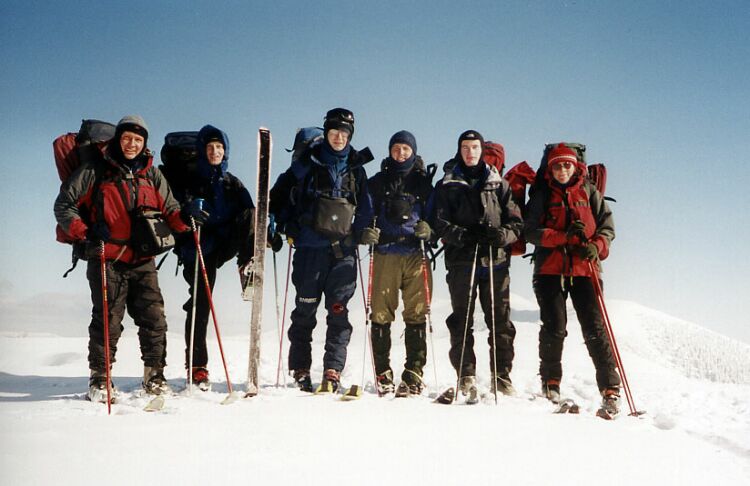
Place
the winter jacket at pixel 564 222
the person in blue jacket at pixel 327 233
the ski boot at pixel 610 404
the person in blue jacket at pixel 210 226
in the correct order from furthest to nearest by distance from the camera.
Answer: the person in blue jacket at pixel 210 226 → the person in blue jacket at pixel 327 233 → the winter jacket at pixel 564 222 → the ski boot at pixel 610 404

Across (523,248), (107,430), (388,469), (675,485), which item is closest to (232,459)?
(388,469)

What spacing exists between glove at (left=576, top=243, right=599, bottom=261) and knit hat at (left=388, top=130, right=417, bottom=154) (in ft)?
7.36

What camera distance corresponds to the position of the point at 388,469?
2789 millimetres

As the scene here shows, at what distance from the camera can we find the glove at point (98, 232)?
483 centimetres

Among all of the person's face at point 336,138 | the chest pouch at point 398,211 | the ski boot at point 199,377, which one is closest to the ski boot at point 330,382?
the ski boot at point 199,377

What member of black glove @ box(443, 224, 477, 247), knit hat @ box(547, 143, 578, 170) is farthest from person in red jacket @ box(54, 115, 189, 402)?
knit hat @ box(547, 143, 578, 170)

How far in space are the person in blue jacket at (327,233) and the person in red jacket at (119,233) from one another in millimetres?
1459

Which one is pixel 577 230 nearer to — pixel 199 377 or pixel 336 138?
pixel 336 138

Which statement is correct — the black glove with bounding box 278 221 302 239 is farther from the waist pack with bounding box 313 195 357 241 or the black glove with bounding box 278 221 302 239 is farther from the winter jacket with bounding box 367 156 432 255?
the winter jacket with bounding box 367 156 432 255

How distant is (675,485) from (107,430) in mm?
3714

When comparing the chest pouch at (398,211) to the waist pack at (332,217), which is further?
the chest pouch at (398,211)

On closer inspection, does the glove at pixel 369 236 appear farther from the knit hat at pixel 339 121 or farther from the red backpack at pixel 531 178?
the red backpack at pixel 531 178

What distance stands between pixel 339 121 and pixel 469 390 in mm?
3406

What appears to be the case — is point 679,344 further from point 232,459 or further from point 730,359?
point 232,459
